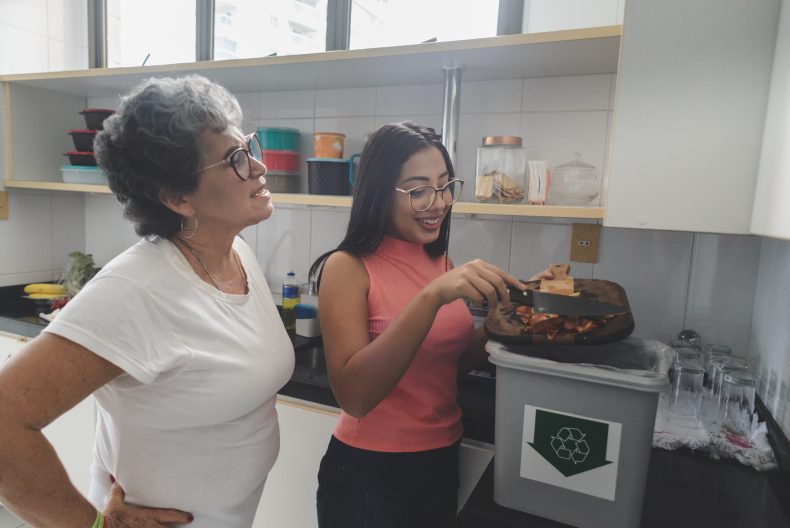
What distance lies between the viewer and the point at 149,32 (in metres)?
2.42

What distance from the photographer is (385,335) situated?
91 cm

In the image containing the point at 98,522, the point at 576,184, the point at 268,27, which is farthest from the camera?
the point at 268,27

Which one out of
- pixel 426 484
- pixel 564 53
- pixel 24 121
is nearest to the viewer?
pixel 426 484

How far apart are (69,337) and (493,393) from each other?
1009 millimetres

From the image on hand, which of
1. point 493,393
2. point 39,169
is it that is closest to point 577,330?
point 493,393

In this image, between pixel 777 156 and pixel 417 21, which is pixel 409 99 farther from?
pixel 777 156

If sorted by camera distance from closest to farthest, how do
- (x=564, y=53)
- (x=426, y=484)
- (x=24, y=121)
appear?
(x=426, y=484) < (x=564, y=53) < (x=24, y=121)

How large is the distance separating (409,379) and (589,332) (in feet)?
1.15

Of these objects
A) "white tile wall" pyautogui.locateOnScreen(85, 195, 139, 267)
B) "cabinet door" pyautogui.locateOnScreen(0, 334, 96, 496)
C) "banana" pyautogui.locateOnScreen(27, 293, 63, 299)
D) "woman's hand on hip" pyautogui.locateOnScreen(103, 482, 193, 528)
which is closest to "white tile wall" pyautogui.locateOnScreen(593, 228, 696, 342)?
"woman's hand on hip" pyautogui.locateOnScreen(103, 482, 193, 528)

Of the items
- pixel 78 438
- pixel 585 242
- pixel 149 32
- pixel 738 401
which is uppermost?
pixel 149 32

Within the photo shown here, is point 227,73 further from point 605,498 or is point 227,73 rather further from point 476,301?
point 605,498

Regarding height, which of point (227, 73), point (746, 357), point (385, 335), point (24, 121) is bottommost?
point (746, 357)

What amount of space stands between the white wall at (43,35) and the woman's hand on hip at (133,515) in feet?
6.95

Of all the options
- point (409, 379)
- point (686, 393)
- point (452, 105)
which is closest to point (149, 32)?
point (452, 105)
